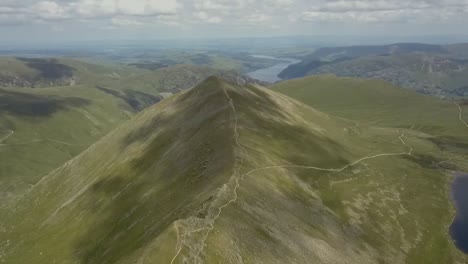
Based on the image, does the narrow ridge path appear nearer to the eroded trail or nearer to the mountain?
the eroded trail

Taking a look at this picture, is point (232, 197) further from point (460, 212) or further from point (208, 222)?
point (460, 212)

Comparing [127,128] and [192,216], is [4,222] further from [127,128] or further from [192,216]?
[192,216]

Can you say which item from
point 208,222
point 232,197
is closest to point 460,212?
point 232,197

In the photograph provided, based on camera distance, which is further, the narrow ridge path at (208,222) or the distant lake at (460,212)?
the distant lake at (460,212)

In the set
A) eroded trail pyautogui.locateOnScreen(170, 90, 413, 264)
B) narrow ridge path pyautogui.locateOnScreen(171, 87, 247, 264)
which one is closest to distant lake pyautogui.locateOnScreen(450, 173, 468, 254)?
eroded trail pyautogui.locateOnScreen(170, 90, 413, 264)

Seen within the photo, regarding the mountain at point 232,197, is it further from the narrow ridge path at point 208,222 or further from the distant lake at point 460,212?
the distant lake at point 460,212

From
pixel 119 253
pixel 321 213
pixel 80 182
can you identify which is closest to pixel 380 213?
pixel 321 213

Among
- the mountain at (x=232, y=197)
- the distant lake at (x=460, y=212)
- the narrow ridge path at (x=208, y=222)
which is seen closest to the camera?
the narrow ridge path at (x=208, y=222)

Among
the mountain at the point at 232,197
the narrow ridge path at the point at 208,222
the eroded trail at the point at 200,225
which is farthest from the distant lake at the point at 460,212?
the narrow ridge path at the point at 208,222
